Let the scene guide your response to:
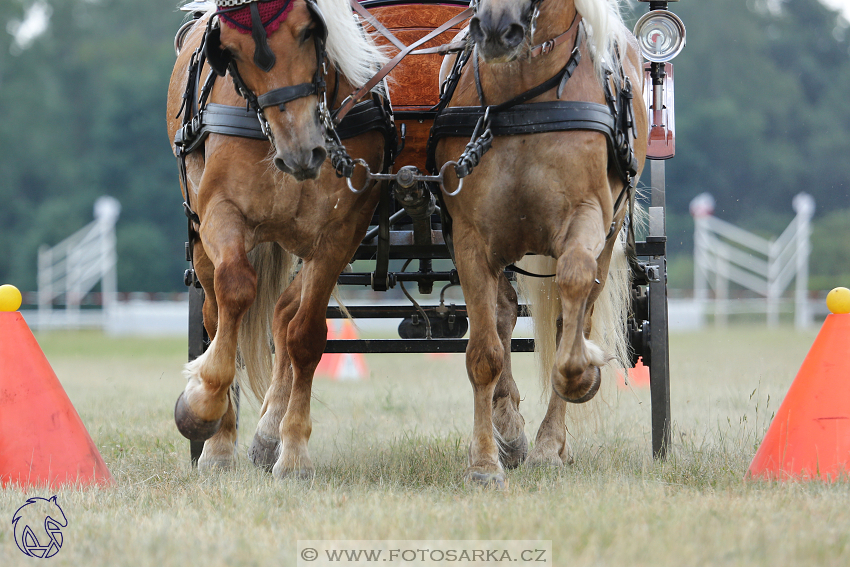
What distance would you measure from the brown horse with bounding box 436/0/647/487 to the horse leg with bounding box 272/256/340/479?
1.76 ft

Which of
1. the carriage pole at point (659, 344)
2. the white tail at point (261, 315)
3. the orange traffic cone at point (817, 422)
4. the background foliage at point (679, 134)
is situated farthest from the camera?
the background foliage at point (679, 134)

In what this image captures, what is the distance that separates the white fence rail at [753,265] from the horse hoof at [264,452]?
722 inches

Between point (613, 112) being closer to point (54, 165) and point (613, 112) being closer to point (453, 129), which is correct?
point (453, 129)

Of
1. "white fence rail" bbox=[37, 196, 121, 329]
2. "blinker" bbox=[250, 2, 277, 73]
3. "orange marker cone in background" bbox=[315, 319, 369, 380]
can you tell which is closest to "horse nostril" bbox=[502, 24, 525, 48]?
"blinker" bbox=[250, 2, 277, 73]

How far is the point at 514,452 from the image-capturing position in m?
4.21

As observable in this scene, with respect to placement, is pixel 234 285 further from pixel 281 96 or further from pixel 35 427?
pixel 35 427

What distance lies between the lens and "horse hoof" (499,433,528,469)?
13.7ft

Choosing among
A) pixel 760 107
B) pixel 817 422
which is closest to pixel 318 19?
pixel 817 422

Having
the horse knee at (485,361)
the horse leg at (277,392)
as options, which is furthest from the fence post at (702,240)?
the horse knee at (485,361)

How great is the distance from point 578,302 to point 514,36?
0.88m

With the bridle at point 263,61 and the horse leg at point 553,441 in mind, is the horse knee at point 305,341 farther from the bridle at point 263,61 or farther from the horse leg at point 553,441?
the horse leg at point 553,441

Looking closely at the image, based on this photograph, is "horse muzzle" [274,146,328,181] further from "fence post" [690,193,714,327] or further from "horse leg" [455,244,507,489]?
"fence post" [690,193,714,327]

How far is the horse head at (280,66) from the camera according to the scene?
3062 mm

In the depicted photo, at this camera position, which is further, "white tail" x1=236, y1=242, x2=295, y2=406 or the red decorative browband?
"white tail" x1=236, y1=242, x2=295, y2=406
